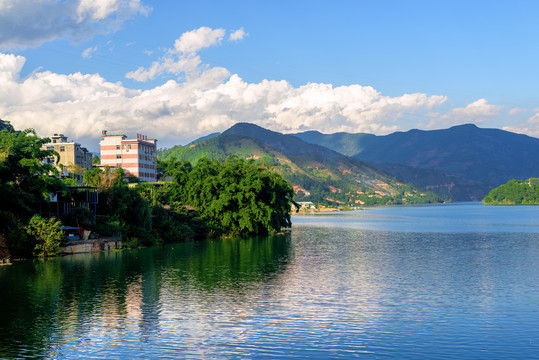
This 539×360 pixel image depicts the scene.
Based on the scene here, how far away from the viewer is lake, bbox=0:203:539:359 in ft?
80.5

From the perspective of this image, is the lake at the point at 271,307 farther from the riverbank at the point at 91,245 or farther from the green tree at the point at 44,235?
the riverbank at the point at 91,245

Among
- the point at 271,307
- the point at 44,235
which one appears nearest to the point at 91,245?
the point at 44,235

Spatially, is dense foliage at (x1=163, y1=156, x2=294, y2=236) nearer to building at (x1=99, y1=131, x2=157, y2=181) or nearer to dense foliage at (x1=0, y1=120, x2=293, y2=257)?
dense foliage at (x1=0, y1=120, x2=293, y2=257)

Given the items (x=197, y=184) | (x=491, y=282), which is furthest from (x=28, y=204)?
(x=491, y=282)

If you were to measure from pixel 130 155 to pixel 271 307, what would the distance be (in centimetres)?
12151

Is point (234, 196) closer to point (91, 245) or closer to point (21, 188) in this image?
point (91, 245)

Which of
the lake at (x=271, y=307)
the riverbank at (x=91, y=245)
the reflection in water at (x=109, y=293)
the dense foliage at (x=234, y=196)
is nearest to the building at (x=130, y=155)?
the dense foliage at (x=234, y=196)

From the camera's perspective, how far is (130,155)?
14762 cm

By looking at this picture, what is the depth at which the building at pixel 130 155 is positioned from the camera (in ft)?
481

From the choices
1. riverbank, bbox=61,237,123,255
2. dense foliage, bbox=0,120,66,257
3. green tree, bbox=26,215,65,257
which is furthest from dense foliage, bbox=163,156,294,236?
green tree, bbox=26,215,65,257

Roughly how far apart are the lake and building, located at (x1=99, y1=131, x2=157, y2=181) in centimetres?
8943

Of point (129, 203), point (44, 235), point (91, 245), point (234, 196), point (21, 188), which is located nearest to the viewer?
point (44, 235)

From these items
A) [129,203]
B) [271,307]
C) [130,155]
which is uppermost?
[130,155]

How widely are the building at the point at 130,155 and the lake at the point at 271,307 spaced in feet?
293
